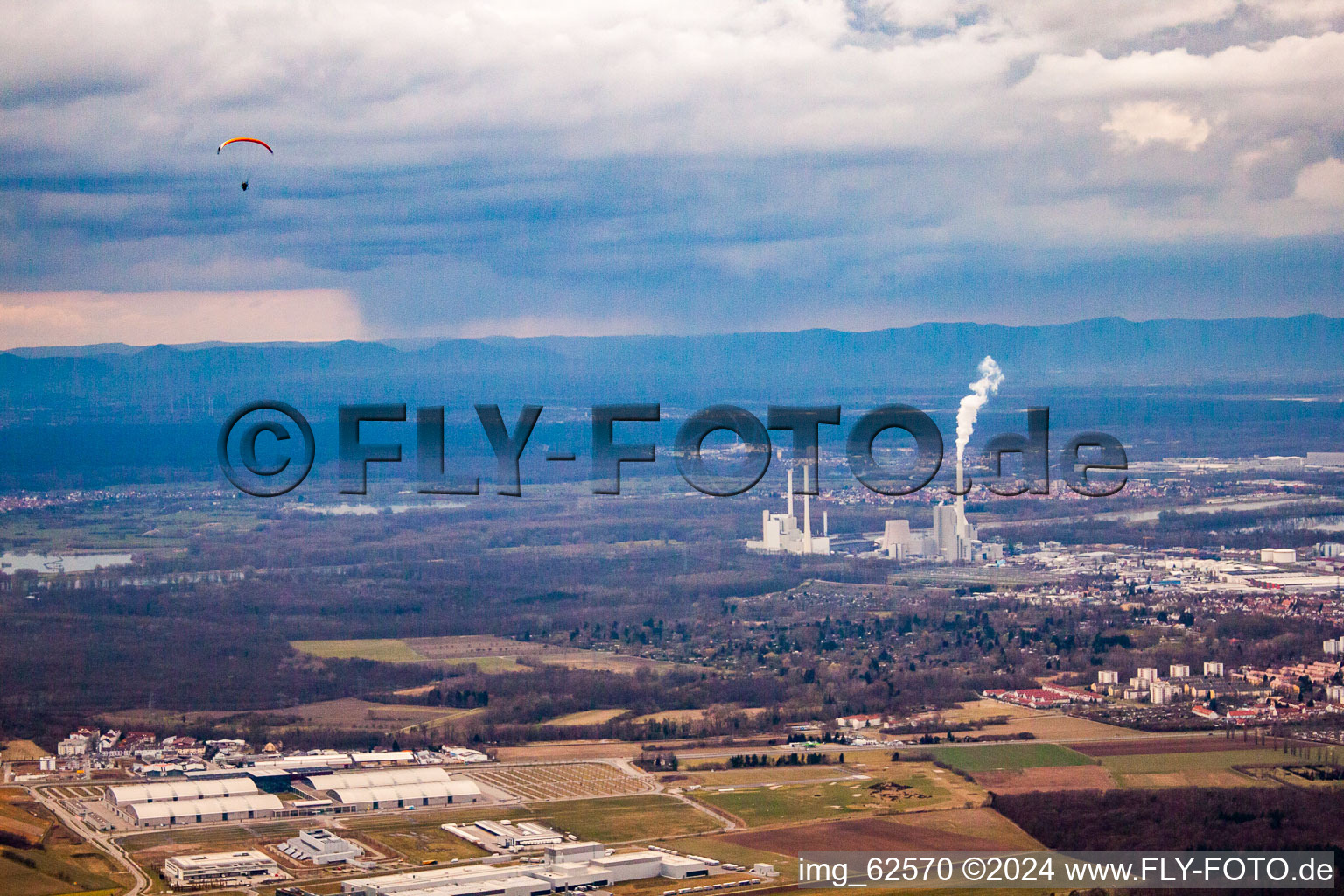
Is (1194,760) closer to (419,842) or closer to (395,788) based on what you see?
(419,842)

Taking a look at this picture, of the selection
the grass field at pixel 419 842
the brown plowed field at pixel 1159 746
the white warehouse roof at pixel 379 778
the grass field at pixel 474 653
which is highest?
the grass field at pixel 474 653

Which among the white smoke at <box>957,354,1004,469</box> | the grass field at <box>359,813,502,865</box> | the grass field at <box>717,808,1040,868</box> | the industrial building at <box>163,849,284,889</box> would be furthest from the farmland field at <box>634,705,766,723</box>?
the white smoke at <box>957,354,1004,469</box>

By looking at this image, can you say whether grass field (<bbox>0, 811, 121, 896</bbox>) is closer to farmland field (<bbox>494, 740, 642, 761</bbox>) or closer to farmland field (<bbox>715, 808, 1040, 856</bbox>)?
farmland field (<bbox>494, 740, 642, 761</bbox>)

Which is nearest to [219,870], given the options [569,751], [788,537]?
[569,751]

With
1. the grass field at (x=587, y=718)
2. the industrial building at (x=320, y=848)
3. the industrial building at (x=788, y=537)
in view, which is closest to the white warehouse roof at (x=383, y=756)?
the grass field at (x=587, y=718)

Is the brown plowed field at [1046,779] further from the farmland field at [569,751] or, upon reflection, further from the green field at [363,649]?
the green field at [363,649]
